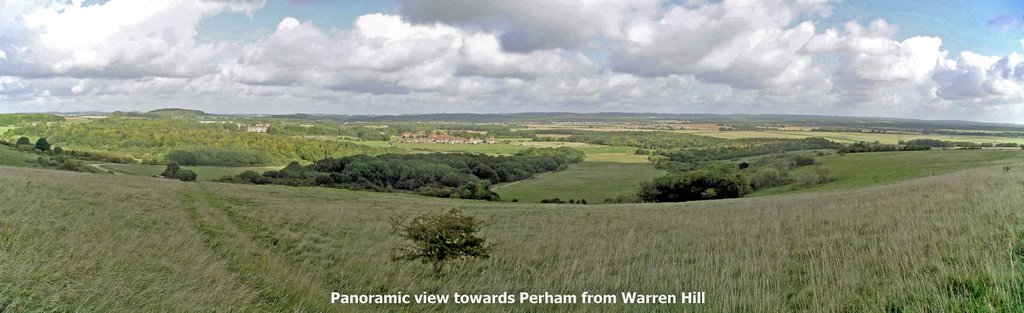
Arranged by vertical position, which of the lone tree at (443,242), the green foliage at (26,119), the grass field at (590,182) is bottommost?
the grass field at (590,182)

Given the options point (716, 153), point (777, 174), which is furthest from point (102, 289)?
point (716, 153)

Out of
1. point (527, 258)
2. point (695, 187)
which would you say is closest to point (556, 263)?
point (527, 258)

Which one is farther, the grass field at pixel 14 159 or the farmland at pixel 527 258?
the grass field at pixel 14 159

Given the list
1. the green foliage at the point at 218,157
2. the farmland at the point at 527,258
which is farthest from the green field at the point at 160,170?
the farmland at the point at 527,258

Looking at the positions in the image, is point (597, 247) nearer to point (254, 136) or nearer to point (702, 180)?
point (702, 180)

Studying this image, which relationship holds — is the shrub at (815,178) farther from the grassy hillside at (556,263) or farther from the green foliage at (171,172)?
the green foliage at (171,172)

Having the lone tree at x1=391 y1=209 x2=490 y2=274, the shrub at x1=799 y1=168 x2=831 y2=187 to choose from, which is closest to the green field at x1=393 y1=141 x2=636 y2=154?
the shrub at x1=799 y1=168 x2=831 y2=187

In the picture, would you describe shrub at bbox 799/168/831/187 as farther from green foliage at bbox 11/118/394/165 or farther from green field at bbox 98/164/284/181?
green foliage at bbox 11/118/394/165
